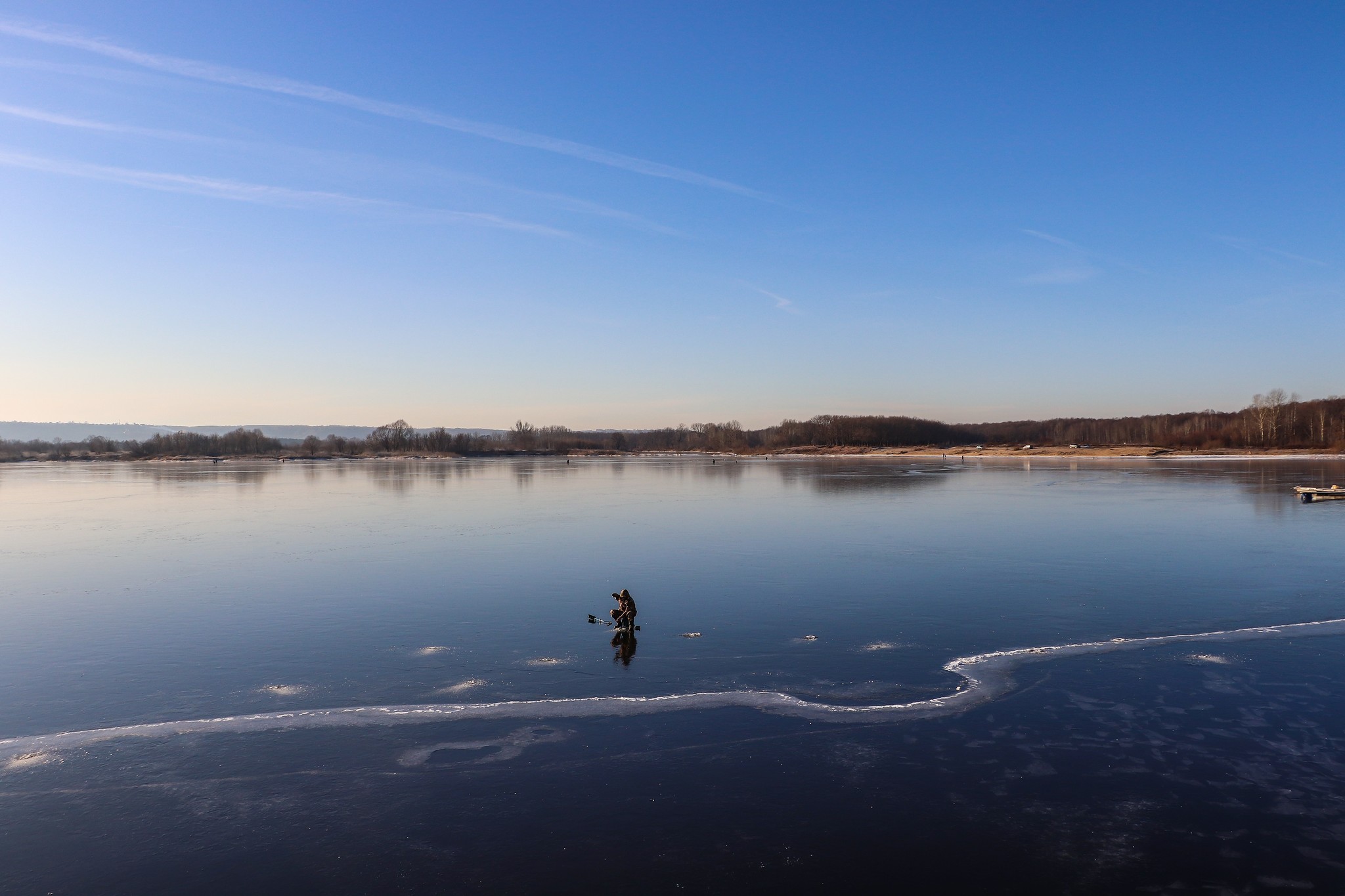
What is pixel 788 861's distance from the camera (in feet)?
15.5

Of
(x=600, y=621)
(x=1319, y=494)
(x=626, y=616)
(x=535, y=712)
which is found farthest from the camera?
(x=1319, y=494)

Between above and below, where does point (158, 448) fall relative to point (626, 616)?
above

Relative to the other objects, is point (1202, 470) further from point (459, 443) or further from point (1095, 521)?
point (459, 443)

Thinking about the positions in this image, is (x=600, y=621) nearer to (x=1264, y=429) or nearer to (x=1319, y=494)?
(x=1319, y=494)

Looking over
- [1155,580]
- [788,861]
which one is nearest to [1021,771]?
[788,861]

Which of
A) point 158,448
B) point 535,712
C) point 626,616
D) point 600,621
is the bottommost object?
point 535,712

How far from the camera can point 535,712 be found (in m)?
7.27

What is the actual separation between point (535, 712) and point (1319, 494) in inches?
1176

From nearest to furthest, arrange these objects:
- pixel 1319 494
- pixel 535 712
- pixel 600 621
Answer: pixel 535 712, pixel 600 621, pixel 1319 494

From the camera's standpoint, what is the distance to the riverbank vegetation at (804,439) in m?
94.5

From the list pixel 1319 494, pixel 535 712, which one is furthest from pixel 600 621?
pixel 1319 494

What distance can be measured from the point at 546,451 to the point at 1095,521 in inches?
4474

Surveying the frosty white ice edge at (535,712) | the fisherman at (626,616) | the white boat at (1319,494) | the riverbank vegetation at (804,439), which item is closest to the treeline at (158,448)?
the riverbank vegetation at (804,439)

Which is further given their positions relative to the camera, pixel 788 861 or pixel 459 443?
pixel 459 443
